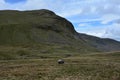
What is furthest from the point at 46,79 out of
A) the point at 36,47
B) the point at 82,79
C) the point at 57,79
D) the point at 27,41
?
the point at 27,41

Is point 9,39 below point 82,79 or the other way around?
the other way around

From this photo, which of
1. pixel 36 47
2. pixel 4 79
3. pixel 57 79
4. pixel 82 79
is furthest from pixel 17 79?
pixel 36 47

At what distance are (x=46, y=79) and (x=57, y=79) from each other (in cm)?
133

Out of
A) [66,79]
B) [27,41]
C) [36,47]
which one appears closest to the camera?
[66,79]

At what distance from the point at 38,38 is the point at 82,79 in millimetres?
161897

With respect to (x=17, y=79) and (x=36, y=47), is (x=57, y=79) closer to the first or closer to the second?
(x=17, y=79)

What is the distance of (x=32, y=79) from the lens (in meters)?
39.0

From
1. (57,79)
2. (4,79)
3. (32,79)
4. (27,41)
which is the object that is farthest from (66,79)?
(27,41)

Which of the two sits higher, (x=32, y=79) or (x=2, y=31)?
(x=2, y=31)

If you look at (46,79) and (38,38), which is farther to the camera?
(38,38)

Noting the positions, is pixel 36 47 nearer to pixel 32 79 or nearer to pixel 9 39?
pixel 9 39

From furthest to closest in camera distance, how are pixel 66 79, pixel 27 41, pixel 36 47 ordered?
pixel 27 41
pixel 36 47
pixel 66 79

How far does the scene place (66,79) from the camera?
38750mm

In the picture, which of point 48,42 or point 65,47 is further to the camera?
point 48,42
